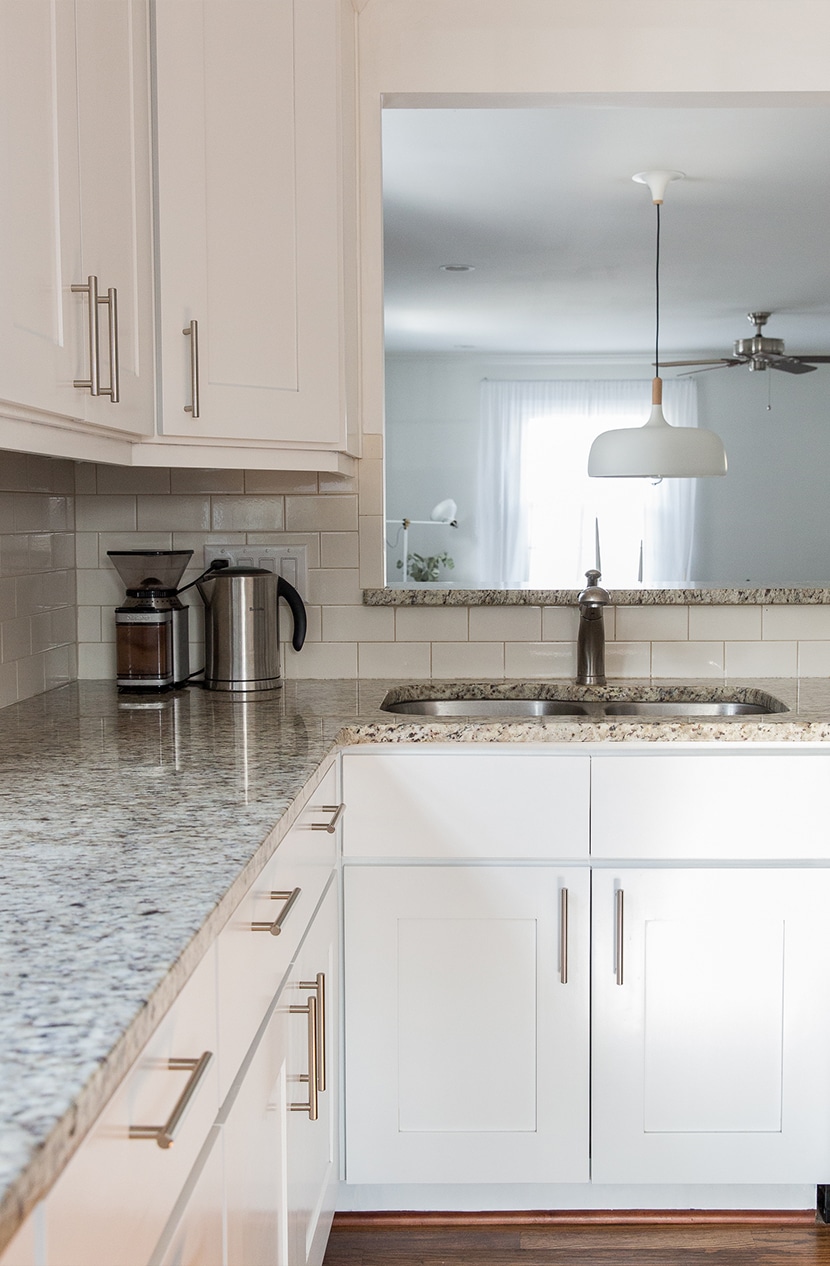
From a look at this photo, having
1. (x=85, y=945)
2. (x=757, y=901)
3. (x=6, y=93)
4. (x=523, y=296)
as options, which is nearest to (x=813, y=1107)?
(x=757, y=901)

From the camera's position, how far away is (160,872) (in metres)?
1.10

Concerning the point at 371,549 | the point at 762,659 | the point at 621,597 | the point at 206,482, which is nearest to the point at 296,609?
the point at 371,549

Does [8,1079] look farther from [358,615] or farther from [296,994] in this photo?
[358,615]

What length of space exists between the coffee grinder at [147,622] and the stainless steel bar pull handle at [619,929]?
98 centimetres

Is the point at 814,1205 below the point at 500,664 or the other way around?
below

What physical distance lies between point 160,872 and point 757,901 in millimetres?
1256

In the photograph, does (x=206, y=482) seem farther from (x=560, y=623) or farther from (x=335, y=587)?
(x=560, y=623)

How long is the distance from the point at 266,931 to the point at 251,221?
1.31 meters

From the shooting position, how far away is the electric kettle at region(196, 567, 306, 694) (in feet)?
7.66

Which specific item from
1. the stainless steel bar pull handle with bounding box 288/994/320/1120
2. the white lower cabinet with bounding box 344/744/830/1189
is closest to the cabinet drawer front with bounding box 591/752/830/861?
the white lower cabinet with bounding box 344/744/830/1189

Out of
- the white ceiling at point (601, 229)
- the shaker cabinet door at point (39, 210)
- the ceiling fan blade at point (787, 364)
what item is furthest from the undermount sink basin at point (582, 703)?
the ceiling fan blade at point (787, 364)

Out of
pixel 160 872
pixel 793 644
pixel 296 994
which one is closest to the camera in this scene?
pixel 160 872

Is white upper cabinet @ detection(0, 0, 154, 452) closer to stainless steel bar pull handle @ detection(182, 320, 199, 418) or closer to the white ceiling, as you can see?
stainless steel bar pull handle @ detection(182, 320, 199, 418)

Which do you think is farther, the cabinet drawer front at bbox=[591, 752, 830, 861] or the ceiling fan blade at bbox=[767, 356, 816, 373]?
the ceiling fan blade at bbox=[767, 356, 816, 373]
